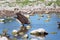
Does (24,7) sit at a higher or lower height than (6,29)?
higher

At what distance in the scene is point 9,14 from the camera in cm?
255

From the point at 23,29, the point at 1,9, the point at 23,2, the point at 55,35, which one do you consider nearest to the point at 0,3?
the point at 1,9

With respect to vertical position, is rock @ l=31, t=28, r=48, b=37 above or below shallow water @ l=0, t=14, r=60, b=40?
below

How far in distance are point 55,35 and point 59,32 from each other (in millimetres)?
70

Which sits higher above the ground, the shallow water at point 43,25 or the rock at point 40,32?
the shallow water at point 43,25

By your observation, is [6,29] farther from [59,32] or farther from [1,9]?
[59,32]

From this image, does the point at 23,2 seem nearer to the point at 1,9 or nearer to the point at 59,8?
the point at 1,9

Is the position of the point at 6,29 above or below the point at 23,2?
below

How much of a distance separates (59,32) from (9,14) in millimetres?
716

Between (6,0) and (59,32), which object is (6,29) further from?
(59,32)

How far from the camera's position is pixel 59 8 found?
2.60 metres

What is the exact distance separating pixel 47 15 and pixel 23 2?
38 centimetres

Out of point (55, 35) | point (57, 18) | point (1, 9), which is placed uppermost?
point (1, 9)

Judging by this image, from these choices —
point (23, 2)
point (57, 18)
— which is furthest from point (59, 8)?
point (23, 2)
